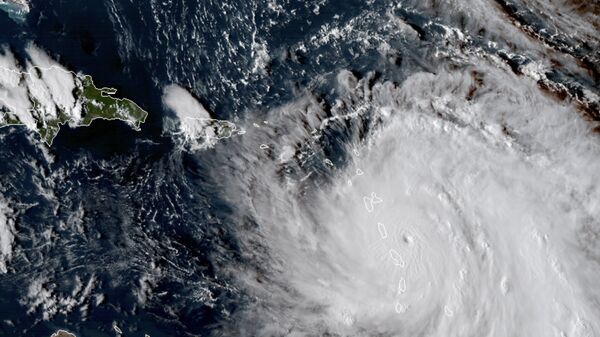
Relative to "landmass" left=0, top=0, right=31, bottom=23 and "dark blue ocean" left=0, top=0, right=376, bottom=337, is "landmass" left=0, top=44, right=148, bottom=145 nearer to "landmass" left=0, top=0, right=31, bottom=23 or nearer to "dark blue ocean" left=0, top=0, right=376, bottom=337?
"dark blue ocean" left=0, top=0, right=376, bottom=337

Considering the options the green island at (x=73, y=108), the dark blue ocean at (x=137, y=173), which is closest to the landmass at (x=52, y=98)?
the green island at (x=73, y=108)

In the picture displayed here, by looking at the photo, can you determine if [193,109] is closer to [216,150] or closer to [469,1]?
[216,150]

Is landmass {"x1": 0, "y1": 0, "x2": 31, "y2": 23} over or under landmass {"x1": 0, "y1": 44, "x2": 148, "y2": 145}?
over

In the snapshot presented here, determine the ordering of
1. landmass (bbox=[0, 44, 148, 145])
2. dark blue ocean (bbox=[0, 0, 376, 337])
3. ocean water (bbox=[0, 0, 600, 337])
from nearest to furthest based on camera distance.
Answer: ocean water (bbox=[0, 0, 600, 337]) → dark blue ocean (bbox=[0, 0, 376, 337]) → landmass (bbox=[0, 44, 148, 145])

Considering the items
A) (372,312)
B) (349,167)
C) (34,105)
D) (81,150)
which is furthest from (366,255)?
(34,105)

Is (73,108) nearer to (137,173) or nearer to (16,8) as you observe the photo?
(137,173)

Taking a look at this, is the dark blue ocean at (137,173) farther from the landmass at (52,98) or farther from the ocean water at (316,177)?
the landmass at (52,98)

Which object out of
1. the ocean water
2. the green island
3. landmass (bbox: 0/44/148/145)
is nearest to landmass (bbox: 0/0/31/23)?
the ocean water

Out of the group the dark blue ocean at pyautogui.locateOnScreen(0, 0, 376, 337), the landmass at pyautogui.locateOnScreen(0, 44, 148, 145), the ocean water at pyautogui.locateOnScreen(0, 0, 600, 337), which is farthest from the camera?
the landmass at pyautogui.locateOnScreen(0, 44, 148, 145)
